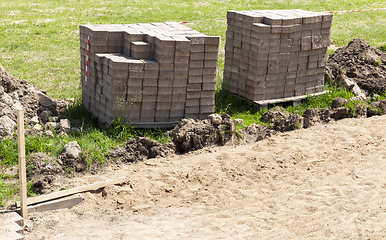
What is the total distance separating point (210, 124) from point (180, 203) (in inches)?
89.8

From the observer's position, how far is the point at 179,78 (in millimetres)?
8750

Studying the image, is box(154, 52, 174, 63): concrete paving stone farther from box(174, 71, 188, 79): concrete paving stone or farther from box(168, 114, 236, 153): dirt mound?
box(168, 114, 236, 153): dirt mound

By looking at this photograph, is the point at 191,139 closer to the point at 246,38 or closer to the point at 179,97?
the point at 179,97

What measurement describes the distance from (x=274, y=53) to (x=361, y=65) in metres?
3.75

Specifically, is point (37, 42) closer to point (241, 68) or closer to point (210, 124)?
point (241, 68)

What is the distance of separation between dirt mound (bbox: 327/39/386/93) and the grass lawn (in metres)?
0.99

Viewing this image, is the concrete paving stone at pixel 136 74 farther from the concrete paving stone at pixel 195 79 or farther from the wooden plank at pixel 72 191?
the wooden plank at pixel 72 191

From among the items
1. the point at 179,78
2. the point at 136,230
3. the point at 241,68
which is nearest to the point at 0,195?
the point at 136,230

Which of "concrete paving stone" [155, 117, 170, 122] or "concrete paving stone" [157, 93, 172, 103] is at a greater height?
"concrete paving stone" [157, 93, 172, 103]

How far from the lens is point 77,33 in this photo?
1709cm

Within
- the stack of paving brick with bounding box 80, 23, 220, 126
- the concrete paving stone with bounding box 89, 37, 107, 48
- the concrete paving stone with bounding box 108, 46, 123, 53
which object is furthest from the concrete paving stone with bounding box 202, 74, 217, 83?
the concrete paving stone with bounding box 89, 37, 107, 48

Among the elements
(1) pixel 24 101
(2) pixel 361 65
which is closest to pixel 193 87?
(1) pixel 24 101

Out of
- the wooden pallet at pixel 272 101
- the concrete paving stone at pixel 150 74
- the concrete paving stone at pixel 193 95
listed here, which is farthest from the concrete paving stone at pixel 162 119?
the wooden pallet at pixel 272 101

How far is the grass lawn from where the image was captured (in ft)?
26.9
